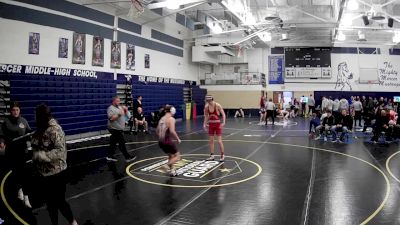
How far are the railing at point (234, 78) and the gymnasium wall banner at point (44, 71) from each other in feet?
46.9

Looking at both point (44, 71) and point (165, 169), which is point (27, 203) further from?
point (44, 71)

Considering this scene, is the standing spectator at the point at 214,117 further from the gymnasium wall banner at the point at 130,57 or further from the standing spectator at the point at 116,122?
the gymnasium wall banner at the point at 130,57

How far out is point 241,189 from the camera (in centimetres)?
699

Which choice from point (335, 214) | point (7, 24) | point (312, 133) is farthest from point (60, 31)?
point (335, 214)

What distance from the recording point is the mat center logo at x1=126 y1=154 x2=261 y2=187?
25.0ft

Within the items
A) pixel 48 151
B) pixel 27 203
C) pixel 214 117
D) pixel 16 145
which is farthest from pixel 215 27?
pixel 48 151

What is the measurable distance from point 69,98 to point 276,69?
21034 millimetres

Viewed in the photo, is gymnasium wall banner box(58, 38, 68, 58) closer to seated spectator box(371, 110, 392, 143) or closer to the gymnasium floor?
the gymnasium floor

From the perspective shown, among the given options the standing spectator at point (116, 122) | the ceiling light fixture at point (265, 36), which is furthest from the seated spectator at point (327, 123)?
the ceiling light fixture at point (265, 36)

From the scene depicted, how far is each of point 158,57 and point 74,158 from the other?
12.8 meters

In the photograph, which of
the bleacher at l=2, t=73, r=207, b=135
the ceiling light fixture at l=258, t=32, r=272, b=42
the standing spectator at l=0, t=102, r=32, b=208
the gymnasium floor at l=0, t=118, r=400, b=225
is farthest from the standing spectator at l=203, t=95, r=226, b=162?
the ceiling light fixture at l=258, t=32, r=272, b=42

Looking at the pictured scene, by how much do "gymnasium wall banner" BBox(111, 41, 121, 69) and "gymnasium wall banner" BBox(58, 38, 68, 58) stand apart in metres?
3.11

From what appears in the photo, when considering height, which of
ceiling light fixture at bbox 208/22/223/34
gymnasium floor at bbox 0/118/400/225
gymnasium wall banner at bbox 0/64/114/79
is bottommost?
gymnasium floor at bbox 0/118/400/225

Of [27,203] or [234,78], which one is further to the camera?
[234,78]
